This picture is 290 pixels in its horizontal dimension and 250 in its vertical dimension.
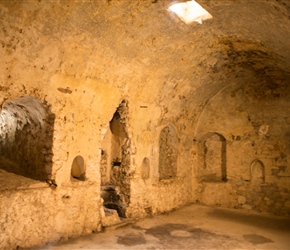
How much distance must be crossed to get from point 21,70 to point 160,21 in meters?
2.23

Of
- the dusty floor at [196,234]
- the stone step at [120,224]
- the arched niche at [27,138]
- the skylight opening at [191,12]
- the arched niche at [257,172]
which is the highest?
the skylight opening at [191,12]

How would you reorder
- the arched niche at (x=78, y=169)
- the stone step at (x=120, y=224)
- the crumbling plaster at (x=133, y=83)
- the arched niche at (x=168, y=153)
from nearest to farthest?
the crumbling plaster at (x=133, y=83), the arched niche at (x=78, y=169), the stone step at (x=120, y=224), the arched niche at (x=168, y=153)

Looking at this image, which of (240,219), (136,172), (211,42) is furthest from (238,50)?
(240,219)

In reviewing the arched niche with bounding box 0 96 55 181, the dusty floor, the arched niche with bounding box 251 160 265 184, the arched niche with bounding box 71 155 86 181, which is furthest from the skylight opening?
the arched niche with bounding box 251 160 265 184

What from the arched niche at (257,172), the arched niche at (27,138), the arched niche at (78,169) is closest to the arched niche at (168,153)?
the arched niche at (257,172)

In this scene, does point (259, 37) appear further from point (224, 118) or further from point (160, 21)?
point (224, 118)

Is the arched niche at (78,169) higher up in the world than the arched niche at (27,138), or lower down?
lower down

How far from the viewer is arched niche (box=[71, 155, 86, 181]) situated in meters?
5.44

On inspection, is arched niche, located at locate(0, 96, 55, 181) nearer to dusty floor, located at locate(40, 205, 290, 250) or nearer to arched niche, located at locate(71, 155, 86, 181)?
arched niche, located at locate(71, 155, 86, 181)

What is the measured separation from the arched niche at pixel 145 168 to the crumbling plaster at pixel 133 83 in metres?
0.10

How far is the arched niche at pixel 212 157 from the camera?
28.3 ft

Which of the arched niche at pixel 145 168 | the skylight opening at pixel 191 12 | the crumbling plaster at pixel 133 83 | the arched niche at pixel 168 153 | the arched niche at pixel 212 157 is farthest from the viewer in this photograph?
the arched niche at pixel 212 157

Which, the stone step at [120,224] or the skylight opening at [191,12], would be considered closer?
the skylight opening at [191,12]

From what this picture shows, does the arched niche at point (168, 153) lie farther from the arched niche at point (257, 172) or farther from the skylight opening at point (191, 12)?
the skylight opening at point (191, 12)
